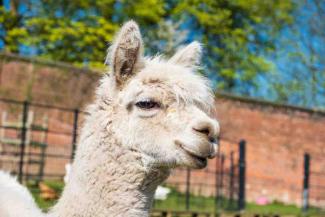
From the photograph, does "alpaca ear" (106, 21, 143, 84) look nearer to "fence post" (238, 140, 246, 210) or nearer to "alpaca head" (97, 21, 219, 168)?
"alpaca head" (97, 21, 219, 168)

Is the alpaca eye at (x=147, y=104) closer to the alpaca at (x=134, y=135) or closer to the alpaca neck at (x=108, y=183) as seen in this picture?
the alpaca at (x=134, y=135)

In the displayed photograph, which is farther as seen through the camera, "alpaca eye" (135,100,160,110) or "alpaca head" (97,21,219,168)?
"alpaca eye" (135,100,160,110)

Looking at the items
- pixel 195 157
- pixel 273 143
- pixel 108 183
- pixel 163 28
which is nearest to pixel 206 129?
pixel 195 157

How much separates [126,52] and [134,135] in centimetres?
47

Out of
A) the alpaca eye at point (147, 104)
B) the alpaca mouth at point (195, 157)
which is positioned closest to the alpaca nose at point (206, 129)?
the alpaca mouth at point (195, 157)

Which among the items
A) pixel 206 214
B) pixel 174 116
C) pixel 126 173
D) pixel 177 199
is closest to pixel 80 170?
A: pixel 126 173

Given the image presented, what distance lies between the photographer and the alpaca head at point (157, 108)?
301 cm

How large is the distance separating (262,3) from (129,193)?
92.5ft

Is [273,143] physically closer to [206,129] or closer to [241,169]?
[241,169]

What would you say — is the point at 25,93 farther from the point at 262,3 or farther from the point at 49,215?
the point at 262,3

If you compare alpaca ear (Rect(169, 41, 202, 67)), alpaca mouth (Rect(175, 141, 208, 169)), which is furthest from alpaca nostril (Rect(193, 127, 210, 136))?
alpaca ear (Rect(169, 41, 202, 67))

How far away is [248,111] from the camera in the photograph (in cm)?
2034

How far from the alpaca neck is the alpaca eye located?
241mm

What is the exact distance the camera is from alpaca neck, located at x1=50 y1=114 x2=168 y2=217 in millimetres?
2988
